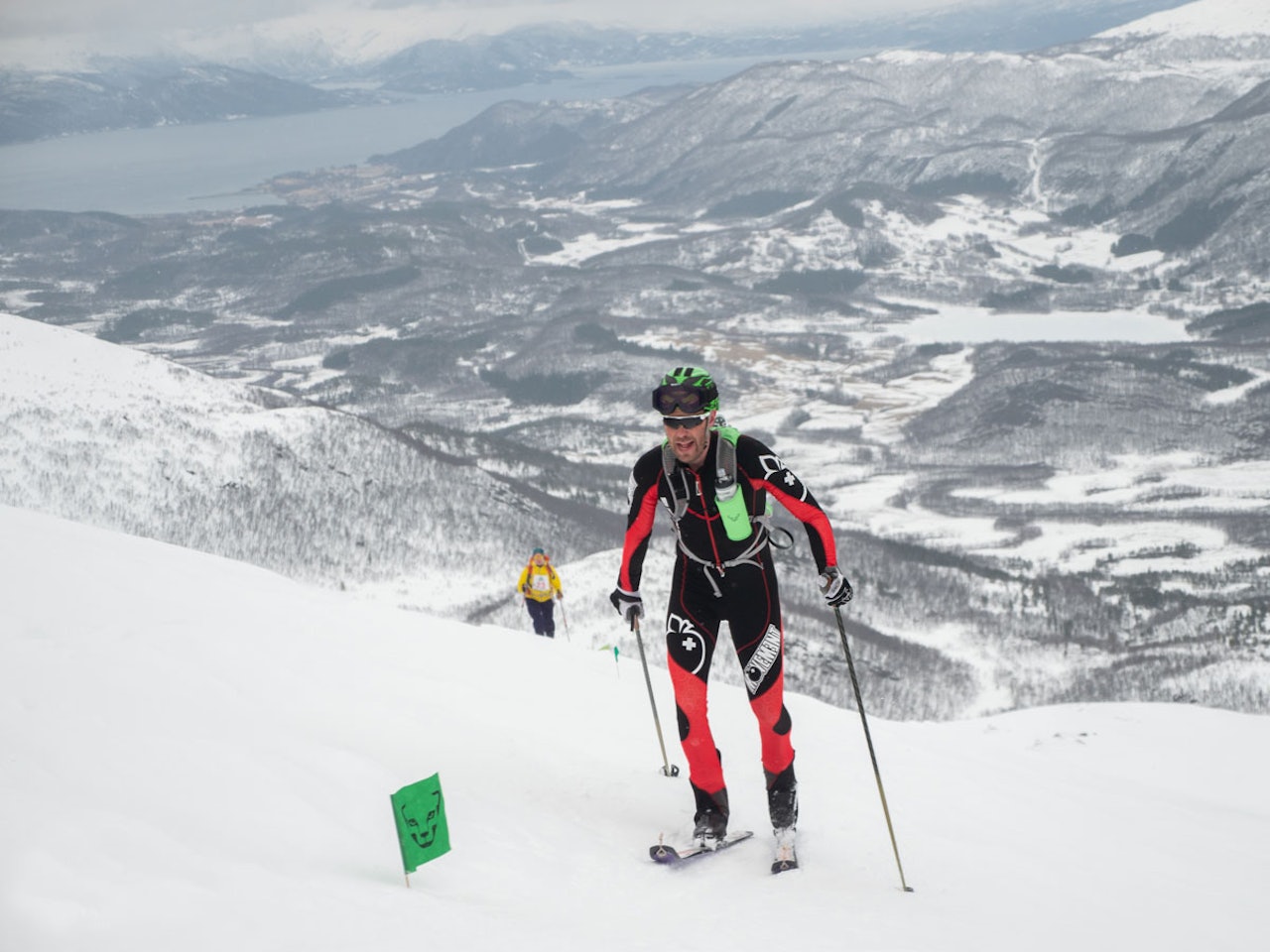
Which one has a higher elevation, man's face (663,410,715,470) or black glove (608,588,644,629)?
man's face (663,410,715,470)

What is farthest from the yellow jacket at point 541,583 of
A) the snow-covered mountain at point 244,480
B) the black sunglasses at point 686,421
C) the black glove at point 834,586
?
the snow-covered mountain at point 244,480

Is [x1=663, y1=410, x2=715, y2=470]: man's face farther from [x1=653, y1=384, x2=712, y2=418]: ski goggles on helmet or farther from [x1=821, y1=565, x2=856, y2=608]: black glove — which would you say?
[x1=821, y1=565, x2=856, y2=608]: black glove

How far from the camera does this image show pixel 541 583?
1001 inches

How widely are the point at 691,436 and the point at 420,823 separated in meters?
3.73

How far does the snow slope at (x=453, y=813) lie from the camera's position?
6.93 meters

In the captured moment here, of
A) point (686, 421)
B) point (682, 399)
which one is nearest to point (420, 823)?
point (686, 421)

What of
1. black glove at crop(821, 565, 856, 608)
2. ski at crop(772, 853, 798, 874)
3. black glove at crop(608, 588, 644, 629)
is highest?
black glove at crop(821, 565, 856, 608)

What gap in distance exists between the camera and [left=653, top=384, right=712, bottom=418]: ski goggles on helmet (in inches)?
352

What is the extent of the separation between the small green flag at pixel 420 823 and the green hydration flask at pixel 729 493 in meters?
3.23

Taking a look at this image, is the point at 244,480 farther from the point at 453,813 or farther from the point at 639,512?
the point at 639,512

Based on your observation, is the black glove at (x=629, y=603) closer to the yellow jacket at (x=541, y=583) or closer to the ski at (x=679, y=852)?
the ski at (x=679, y=852)

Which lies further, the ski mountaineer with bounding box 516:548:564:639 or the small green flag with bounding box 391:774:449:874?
the ski mountaineer with bounding box 516:548:564:639

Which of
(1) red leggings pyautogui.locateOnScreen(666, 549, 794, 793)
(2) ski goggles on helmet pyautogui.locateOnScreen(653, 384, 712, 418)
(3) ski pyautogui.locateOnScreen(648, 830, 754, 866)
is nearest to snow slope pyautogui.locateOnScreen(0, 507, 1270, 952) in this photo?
(3) ski pyautogui.locateOnScreen(648, 830, 754, 866)

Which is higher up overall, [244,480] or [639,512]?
[639,512]
